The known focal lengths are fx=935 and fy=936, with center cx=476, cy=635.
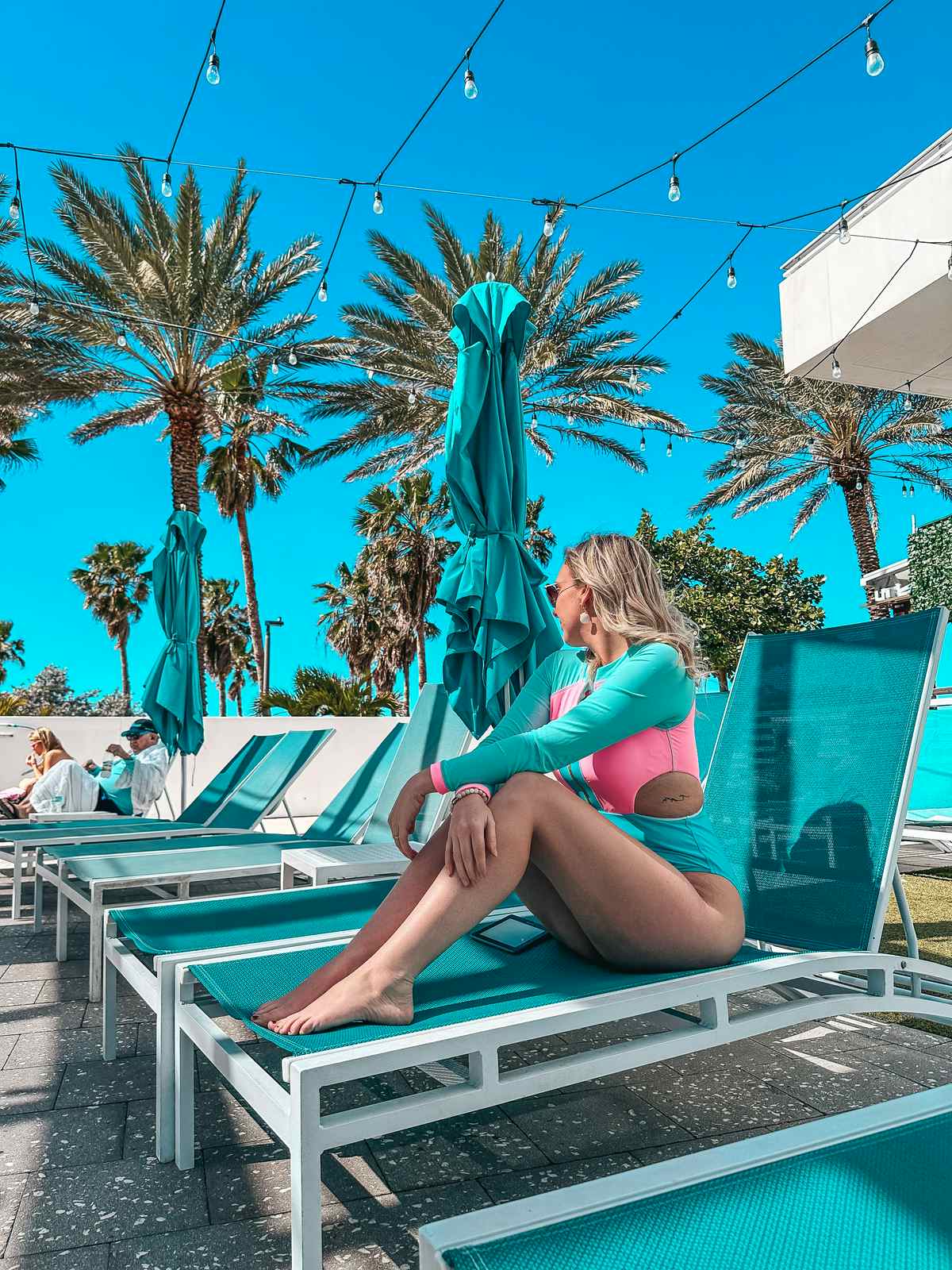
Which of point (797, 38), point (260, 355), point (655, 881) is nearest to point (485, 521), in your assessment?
point (655, 881)

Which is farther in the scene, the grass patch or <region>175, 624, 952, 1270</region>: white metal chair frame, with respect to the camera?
the grass patch

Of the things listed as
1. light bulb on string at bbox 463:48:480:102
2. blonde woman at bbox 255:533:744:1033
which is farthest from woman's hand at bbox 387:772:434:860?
light bulb on string at bbox 463:48:480:102

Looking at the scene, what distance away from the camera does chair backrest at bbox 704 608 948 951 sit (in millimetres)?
2475

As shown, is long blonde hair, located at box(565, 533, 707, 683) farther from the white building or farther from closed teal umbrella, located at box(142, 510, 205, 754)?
the white building

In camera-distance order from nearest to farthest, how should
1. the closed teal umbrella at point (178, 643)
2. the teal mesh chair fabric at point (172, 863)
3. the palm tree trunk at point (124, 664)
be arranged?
the teal mesh chair fabric at point (172, 863) < the closed teal umbrella at point (178, 643) < the palm tree trunk at point (124, 664)

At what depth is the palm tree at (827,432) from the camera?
16.2 meters

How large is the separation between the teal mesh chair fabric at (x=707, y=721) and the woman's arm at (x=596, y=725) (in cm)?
317

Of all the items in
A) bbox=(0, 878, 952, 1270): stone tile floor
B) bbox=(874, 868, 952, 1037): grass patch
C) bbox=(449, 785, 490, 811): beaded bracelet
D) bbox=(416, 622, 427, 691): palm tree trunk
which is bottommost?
bbox=(874, 868, 952, 1037): grass patch

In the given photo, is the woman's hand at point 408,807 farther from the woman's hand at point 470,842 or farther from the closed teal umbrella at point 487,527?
the closed teal umbrella at point 487,527

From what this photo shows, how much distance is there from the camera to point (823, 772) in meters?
2.73

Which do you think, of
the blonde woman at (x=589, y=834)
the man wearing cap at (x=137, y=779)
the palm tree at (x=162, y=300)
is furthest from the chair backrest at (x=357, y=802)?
the palm tree at (x=162, y=300)

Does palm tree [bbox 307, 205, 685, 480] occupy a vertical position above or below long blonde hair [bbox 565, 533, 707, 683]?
above

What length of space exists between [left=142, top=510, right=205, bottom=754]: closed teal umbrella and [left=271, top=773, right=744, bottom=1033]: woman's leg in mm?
6125

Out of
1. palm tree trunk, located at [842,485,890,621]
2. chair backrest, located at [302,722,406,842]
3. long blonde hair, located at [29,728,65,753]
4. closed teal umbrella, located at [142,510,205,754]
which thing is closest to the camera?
chair backrest, located at [302,722,406,842]
